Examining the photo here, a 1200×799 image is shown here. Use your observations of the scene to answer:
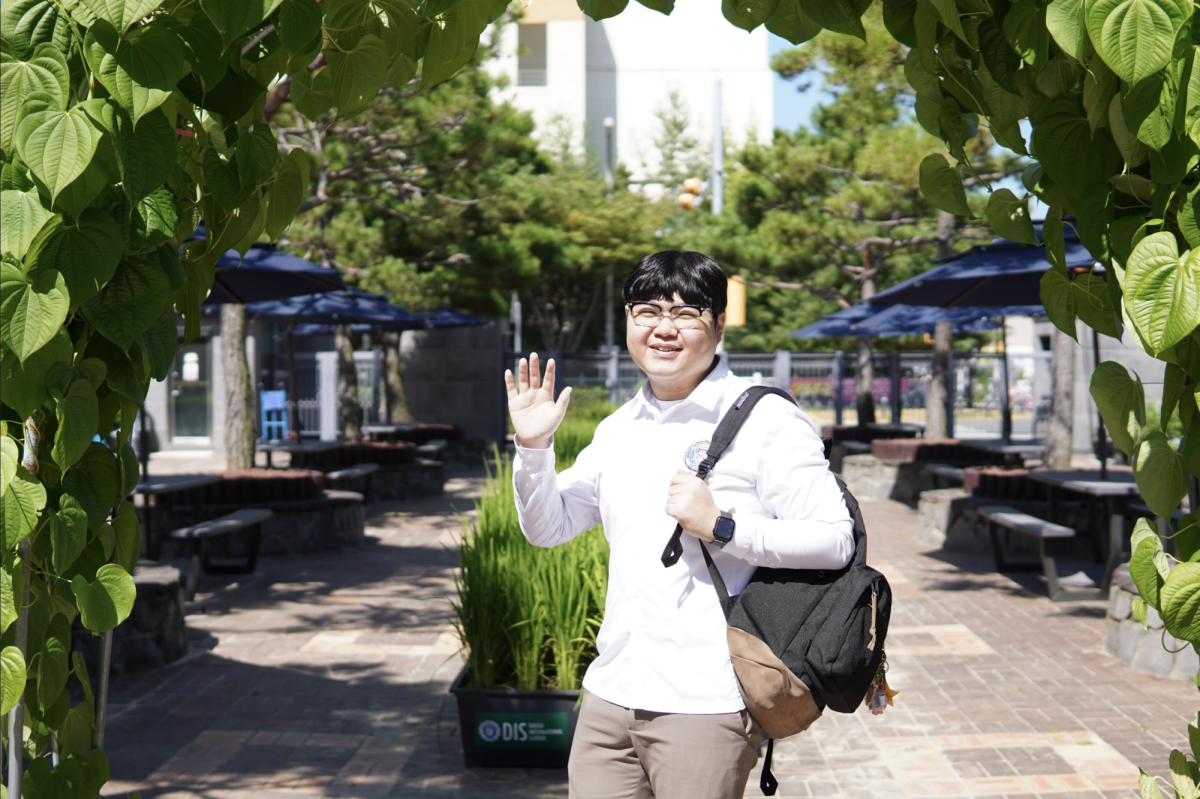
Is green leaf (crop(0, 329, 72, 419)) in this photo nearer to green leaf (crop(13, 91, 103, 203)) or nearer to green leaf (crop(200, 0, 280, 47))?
green leaf (crop(13, 91, 103, 203))

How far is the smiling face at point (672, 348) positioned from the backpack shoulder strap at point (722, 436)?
128 millimetres

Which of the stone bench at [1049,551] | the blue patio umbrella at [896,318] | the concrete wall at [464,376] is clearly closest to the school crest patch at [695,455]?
the stone bench at [1049,551]

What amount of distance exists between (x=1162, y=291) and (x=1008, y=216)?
590 mm

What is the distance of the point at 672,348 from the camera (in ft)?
7.98

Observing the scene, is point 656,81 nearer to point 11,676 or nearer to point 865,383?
point 865,383

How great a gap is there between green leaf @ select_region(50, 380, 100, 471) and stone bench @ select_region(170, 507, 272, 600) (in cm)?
664

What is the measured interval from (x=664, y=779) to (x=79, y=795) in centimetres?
113

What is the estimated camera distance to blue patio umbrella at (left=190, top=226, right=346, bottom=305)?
8367 millimetres

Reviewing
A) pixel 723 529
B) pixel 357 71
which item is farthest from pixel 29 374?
pixel 723 529

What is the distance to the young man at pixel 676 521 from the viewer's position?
7.43 ft

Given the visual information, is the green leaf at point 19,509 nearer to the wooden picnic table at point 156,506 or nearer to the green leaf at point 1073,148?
the green leaf at point 1073,148

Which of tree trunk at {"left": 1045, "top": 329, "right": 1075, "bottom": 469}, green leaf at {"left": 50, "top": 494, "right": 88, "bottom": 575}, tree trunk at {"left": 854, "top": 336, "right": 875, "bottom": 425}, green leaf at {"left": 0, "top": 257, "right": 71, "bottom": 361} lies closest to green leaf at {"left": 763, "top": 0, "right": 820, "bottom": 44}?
green leaf at {"left": 0, "top": 257, "right": 71, "bottom": 361}

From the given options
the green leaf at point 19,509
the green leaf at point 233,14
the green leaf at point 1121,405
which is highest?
the green leaf at point 233,14

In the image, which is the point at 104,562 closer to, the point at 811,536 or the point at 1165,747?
the point at 811,536
